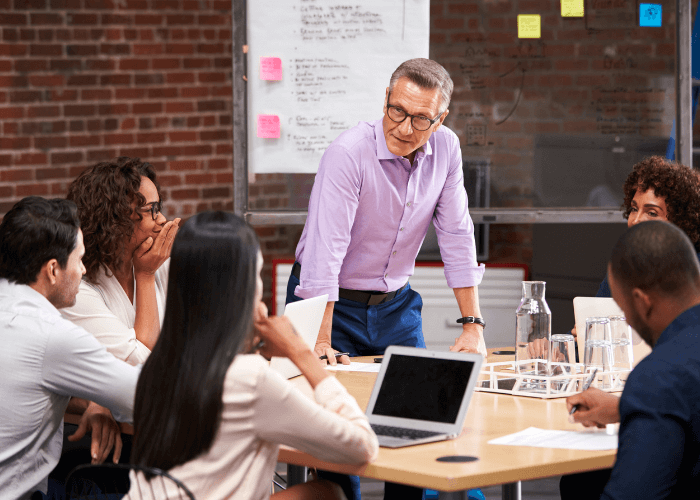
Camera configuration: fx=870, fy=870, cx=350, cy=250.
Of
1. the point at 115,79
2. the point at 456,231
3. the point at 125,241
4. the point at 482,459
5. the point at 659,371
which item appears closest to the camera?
the point at 659,371

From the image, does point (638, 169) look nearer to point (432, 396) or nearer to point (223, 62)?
point (432, 396)

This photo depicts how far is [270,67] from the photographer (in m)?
3.30

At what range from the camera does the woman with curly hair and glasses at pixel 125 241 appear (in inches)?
90.2

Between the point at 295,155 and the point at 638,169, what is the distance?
4.34 ft

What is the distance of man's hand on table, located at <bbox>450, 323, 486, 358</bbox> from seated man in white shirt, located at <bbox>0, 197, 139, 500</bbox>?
3.18ft

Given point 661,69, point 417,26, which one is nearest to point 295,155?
point 417,26

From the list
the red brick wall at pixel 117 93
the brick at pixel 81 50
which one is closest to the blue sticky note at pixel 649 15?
the red brick wall at pixel 117 93

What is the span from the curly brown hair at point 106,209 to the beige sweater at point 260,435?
0.93 metres

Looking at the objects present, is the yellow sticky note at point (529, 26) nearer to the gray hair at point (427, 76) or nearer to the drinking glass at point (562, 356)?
the gray hair at point (427, 76)

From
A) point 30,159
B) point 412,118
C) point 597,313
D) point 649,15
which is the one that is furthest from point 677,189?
point 30,159

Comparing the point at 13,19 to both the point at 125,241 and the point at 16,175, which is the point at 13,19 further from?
the point at 125,241

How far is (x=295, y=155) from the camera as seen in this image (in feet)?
11.0

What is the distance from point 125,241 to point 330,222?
59 cm

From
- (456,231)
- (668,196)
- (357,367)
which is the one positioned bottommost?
(357,367)
